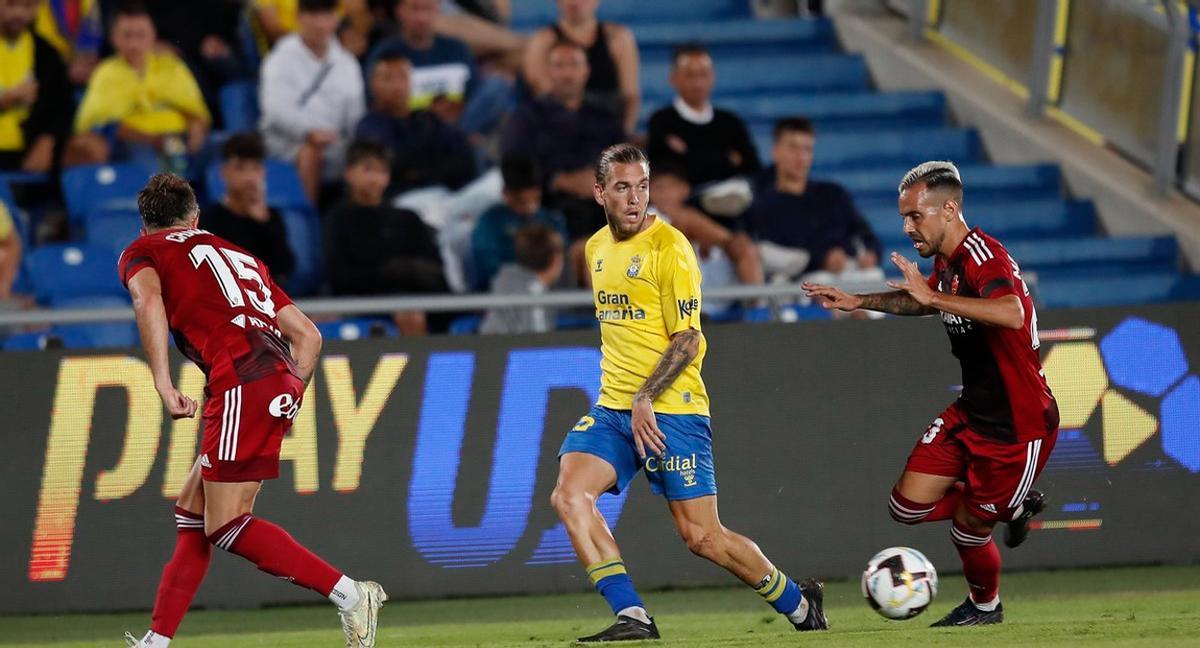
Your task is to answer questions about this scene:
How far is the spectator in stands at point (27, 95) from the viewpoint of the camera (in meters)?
13.8

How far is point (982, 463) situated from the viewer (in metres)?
8.19

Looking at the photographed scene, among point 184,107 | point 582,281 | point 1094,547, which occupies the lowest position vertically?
point 1094,547

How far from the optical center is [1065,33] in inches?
616

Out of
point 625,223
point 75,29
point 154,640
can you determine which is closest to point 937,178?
point 625,223

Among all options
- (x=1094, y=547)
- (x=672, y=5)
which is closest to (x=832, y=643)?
(x=1094, y=547)

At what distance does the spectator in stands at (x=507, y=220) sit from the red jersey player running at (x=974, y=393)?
502 centimetres

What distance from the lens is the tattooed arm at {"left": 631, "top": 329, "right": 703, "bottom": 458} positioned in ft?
24.1

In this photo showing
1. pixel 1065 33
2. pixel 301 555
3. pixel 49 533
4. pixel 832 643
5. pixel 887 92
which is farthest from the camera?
pixel 887 92

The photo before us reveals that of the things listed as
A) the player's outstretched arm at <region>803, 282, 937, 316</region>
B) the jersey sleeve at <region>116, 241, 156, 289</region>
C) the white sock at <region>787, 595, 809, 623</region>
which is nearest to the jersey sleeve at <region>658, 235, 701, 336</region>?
the player's outstretched arm at <region>803, 282, 937, 316</region>

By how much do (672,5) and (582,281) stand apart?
18.4 ft

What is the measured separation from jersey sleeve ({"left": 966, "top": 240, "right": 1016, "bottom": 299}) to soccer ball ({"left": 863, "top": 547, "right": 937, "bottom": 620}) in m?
1.33

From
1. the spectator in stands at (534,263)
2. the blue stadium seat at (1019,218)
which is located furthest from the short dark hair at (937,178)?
the blue stadium seat at (1019,218)

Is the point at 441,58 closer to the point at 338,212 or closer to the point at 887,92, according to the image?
the point at 338,212

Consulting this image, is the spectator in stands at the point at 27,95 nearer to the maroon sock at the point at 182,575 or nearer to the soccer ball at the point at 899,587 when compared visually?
the maroon sock at the point at 182,575
